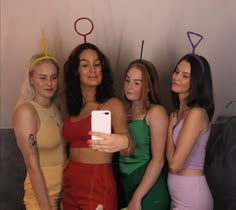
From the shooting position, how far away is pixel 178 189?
59.2 inches

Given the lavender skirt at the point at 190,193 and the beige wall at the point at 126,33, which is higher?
the beige wall at the point at 126,33

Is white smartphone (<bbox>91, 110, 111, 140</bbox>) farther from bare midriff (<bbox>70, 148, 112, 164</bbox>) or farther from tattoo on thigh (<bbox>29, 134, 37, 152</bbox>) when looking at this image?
tattoo on thigh (<bbox>29, 134, 37, 152</bbox>)

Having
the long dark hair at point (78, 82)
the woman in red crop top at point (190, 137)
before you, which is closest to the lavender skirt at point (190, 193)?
the woman in red crop top at point (190, 137)

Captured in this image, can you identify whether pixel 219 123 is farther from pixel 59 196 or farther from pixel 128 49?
pixel 59 196

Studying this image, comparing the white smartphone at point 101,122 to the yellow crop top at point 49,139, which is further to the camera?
the yellow crop top at point 49,139

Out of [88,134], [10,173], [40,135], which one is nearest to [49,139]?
[40,135]

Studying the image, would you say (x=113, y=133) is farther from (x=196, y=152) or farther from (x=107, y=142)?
(x=196, y=152)

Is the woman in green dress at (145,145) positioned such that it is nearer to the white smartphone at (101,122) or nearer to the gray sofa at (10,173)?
the white smartphone at (101,122)

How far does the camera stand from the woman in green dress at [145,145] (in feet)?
4.92

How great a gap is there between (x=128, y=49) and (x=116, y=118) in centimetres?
59

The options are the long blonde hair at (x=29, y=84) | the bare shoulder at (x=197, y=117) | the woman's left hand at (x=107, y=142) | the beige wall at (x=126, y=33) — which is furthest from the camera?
the beige wall at (x=126, y=33)

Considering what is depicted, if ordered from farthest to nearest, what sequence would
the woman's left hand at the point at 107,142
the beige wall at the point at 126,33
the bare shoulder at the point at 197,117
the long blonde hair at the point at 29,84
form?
the beige wall at the point at 126,33, the long blonde hair at the point at 29,84, the bare shoulder at the point at 197,117, the woman's left hand at the point at 107,142

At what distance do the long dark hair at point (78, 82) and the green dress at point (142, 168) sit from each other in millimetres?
179

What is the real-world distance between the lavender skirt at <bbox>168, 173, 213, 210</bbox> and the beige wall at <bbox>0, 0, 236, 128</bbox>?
53 centimetres
